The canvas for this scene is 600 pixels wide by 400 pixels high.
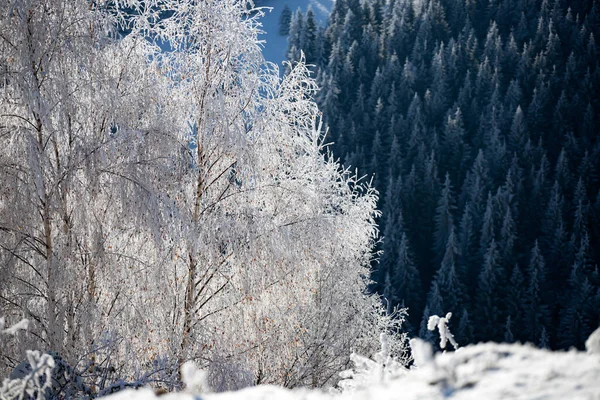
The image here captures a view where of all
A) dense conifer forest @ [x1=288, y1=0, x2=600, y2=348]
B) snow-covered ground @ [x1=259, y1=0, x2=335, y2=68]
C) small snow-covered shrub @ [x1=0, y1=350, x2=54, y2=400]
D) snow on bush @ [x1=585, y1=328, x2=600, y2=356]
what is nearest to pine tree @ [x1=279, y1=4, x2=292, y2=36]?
snow-covered ground @ [x1=259, y1=0, x2=335, y2=68]

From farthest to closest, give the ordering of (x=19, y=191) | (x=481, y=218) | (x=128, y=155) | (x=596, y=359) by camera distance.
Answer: (x=481, y=218), (x=128, y=155), (x=19, y=191), (x=596, y=359)

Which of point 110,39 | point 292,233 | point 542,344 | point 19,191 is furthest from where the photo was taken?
point 542,344

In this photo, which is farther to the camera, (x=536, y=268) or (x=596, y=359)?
(x=536, y=268)

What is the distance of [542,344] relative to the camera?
136ft

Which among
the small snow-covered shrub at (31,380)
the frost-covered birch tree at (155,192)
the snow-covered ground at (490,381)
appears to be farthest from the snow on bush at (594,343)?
the frost-covered birch tree at (155,192)

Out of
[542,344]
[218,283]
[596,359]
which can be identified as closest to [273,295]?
[218,283]

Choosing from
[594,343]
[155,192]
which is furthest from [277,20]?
[594,343]

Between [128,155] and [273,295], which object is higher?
[128,155]

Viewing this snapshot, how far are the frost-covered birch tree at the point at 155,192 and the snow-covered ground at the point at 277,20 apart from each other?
332 feet

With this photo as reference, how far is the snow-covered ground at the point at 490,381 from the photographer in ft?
4.79

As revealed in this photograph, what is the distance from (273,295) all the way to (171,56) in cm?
298

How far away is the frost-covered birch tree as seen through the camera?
15.6ft

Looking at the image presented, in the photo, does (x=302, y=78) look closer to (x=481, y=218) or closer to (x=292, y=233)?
(x=292, y=233)

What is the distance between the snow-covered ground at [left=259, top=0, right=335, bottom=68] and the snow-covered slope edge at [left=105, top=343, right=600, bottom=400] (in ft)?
347
